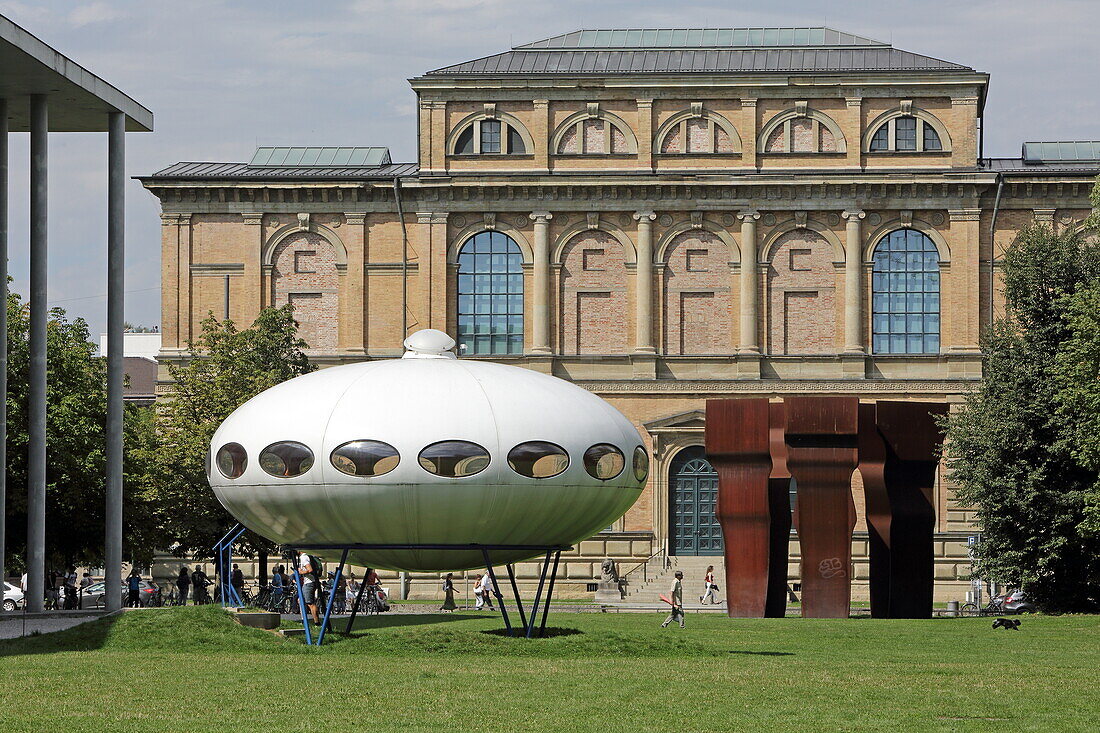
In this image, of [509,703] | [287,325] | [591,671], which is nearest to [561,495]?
[591,671]

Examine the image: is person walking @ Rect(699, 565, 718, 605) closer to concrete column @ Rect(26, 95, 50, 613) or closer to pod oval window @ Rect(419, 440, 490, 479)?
concrete column @ Rect(26, 95, 50, 613)

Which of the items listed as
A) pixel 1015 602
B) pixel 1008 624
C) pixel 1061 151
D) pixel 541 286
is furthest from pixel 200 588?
pixel 1061 151

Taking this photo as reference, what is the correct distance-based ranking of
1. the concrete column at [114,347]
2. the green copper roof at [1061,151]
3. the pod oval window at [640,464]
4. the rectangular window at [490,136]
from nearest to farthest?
the pod oval window at [640,464]
the concrete column at [114,347]
the rectangular window at [490,136]
the green copper roof at [1061,151]

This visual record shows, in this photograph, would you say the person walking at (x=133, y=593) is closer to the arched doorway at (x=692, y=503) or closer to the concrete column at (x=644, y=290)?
the arched doorway at (x=692, y=503)

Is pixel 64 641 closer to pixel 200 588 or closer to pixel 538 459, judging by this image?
pixel 538 459

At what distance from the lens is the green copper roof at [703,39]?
222 feet

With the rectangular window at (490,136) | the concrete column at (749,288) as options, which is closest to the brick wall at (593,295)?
the concrete column at (749,288)

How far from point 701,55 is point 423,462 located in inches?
1808

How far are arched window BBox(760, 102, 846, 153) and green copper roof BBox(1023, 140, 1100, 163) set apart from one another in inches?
332

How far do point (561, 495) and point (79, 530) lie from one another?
89.0ft

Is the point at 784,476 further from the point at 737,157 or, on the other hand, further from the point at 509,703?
the point at 737,157

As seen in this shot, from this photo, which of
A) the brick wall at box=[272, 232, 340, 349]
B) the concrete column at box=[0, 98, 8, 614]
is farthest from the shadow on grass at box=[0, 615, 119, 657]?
the brick wall at box=[272, 232, 340, 349]

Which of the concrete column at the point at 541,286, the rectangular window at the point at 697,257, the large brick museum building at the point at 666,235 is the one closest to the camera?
the large brick museum building at the point at 666,235

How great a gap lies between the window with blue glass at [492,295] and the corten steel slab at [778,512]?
2662 centimetres
